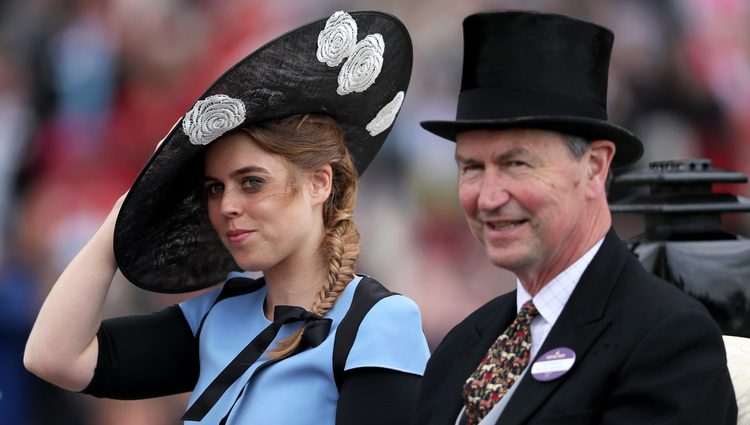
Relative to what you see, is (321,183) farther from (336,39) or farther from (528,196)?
(528,196)

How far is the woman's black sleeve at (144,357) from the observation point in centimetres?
301

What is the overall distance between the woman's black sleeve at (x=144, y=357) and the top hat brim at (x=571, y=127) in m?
1.18

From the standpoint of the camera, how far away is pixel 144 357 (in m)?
3.05

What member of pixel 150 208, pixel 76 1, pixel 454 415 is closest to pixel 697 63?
pixel 76 1

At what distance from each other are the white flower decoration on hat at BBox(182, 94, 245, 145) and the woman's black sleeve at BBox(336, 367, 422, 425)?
0.65 meters

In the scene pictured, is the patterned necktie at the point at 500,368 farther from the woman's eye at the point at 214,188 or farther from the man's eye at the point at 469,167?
the woman's eye at the point at 214,188

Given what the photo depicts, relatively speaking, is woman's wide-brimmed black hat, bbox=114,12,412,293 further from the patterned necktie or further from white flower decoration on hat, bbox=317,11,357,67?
the patterned necktie

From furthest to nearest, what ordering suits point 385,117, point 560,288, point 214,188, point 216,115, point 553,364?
point 385,117, point 214,188, point 216,115, point 560,288, point 553,364

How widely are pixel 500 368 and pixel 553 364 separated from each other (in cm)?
17

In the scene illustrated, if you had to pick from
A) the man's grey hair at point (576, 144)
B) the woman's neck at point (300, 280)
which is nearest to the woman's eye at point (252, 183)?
the woman's neck at point (300, 280)

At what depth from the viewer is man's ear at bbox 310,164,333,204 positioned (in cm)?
291

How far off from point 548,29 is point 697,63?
385 centimetres

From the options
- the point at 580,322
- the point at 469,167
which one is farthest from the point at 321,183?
the point at 580,322

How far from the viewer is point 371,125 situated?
3.12 metres
